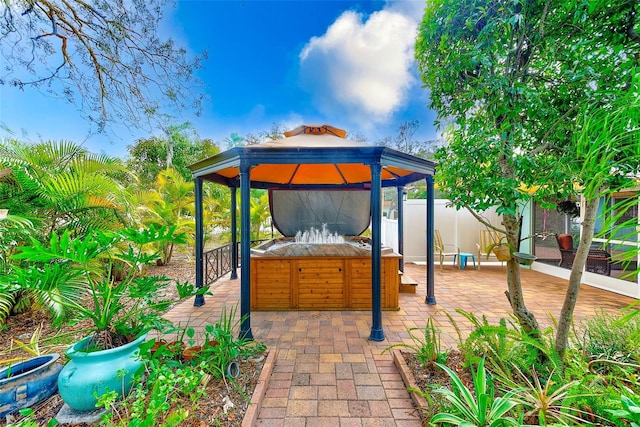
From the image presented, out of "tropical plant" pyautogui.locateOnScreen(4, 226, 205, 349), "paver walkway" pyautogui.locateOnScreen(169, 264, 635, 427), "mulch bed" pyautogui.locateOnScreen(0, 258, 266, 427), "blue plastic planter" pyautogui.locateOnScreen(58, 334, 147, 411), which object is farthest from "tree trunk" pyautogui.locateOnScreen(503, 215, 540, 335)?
"blue plastic planter" pyautogui.locateOnScreen(58, 334, 147, 411)

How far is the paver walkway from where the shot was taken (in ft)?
6.70

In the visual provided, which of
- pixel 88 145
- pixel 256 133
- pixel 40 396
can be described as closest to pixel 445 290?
pixel 40 396

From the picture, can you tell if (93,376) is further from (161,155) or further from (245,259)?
(161,155)

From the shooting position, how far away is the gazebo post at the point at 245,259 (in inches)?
123

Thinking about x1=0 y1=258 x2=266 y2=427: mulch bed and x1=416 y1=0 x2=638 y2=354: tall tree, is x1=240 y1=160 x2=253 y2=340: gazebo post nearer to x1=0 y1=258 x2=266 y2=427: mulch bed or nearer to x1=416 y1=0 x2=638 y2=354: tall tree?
x1=0 y1=258 x2=266 y2=427: mulch bed

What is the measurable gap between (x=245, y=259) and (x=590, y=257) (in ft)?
23.5

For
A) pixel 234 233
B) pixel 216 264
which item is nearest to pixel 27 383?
pixel 234 233

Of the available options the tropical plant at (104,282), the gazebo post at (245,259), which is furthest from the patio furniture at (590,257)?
the tropical plant at (104,282)

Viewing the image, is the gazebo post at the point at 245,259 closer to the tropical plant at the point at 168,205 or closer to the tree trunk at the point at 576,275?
the tree trunk at the point at 576,275

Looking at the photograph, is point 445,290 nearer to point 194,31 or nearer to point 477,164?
point 477,164

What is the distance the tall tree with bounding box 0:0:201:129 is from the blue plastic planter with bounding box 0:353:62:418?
433 centimetres

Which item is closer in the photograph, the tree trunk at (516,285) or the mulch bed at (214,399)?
the mulch bed at (214,399)

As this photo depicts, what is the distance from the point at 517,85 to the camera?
197 centimetres

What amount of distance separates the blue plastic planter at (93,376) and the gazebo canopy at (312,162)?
7.41ft
